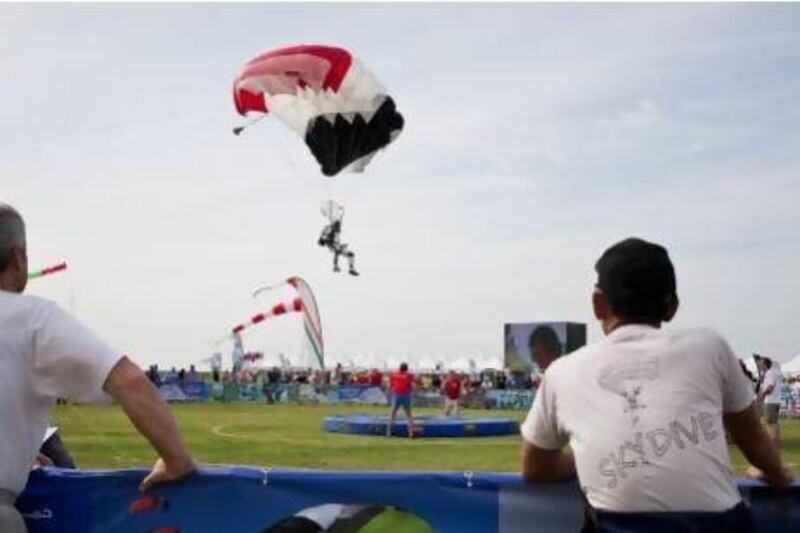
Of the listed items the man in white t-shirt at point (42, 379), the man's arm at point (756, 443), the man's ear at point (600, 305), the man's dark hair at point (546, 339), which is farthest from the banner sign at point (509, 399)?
the man in white t-shirt at point (42, 379)

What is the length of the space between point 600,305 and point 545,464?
1.96ft

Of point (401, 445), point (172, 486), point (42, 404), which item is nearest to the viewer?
point (42, 404)

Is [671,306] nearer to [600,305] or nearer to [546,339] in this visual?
[600,305]

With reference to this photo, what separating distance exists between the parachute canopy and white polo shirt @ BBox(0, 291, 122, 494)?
1944 centimetres

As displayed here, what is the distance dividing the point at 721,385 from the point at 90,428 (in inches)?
926

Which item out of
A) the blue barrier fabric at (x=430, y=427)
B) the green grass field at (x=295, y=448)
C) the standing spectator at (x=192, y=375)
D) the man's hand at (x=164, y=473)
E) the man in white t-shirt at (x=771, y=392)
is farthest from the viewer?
the standing spectator at (x=192, y=375)

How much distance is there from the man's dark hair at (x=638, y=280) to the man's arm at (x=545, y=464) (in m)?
0.55

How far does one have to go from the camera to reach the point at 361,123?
2334cm

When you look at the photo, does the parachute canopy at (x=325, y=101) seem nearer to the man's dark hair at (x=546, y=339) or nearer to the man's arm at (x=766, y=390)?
the man's dark hair at (x=546, y=339)

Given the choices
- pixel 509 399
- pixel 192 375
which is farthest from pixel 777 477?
pixel 192 375

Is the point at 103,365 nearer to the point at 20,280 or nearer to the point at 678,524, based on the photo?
the point at 20,280

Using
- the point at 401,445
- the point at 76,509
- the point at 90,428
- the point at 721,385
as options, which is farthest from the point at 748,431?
the point at 90,428

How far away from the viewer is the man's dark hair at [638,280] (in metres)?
3.02

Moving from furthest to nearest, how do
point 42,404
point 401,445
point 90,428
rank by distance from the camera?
point 90,428
point 401,445
point 42,404
